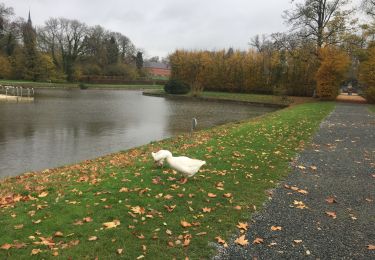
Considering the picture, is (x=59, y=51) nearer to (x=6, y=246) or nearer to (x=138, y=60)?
(x=138, y=60)

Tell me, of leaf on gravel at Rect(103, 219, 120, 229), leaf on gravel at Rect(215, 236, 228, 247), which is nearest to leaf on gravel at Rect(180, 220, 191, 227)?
leaf on gravel at Rect(215, 236, 228, 247)

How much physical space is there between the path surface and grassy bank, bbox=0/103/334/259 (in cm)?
40

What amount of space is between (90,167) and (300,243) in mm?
6697

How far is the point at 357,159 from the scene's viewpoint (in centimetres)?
1102

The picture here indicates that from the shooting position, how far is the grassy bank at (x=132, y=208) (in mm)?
4828

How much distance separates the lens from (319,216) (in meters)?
6.25

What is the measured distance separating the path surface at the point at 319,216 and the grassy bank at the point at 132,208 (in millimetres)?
397

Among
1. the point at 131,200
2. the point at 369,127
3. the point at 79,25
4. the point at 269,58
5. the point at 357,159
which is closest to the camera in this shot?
the point at 131,200

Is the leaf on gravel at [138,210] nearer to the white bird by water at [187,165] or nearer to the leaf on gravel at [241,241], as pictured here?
the white bird by water at [187,165]

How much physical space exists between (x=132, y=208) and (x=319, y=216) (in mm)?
3283

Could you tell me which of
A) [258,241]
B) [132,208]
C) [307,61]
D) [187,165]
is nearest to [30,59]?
[307,61]

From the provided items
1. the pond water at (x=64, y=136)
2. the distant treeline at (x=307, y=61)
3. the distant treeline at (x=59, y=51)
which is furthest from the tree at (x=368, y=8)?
the distant treeline at (x=59, y=51)

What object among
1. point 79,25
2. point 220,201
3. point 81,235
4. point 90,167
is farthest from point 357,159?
point 79,25

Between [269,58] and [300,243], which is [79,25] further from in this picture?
[300,243]
